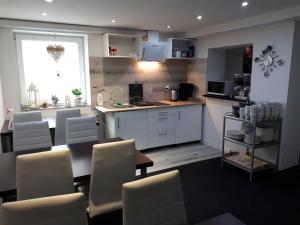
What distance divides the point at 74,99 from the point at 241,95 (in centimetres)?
299

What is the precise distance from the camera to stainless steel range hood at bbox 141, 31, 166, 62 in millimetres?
4449

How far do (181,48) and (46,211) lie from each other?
14.6 ft

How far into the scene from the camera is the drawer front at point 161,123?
428cm

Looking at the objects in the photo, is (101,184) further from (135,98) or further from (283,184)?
(135,98)

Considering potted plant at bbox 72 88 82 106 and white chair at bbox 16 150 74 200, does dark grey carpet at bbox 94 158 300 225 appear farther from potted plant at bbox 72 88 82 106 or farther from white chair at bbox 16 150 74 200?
potted plant at bbox 72 88 82 106

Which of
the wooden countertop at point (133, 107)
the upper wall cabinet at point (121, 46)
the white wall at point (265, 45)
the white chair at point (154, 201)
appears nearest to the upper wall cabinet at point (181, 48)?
Result: the white wall at point (265, 45)

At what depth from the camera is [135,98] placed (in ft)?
15.3

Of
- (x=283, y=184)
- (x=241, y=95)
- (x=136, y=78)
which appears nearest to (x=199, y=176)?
(x=283, y=184)

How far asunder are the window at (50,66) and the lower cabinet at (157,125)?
0.89 m

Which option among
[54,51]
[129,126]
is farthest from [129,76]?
[54,51]

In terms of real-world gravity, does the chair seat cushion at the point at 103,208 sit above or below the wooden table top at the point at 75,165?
below

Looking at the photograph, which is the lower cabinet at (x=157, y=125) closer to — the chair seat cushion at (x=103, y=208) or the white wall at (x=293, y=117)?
the white wall at (x=293, y=117)

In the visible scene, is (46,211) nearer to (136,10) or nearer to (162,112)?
(136,10)

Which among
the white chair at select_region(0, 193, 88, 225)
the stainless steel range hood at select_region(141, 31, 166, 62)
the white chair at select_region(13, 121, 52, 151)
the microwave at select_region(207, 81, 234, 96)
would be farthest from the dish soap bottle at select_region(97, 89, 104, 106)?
the white chair at select_region(0, 193, 88, 225)
